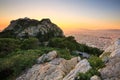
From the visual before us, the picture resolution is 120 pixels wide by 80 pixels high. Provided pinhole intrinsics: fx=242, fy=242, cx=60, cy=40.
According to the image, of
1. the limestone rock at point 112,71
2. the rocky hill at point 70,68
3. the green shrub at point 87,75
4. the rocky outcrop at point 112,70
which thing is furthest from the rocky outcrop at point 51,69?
the limestone rock at point 112,71

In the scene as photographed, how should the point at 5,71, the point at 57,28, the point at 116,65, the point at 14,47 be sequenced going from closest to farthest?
1. the point at 116,65
2. the point at 5,71
3. the point at 14,47
4. the point at 57,28

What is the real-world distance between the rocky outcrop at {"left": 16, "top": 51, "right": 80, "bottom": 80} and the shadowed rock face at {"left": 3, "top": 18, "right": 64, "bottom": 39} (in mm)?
44336

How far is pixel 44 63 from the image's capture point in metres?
36.2

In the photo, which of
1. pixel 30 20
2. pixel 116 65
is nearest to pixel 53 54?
pixel 116 65

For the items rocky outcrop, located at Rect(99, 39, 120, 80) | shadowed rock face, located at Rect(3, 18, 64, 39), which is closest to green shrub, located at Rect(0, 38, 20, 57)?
shadowed rock face, located at Rect(3, 18, 64, 39)

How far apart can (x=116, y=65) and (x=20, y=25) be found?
2801 inches

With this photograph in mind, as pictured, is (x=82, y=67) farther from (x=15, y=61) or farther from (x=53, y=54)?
(x=15, y=61)

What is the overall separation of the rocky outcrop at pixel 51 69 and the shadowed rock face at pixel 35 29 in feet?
145

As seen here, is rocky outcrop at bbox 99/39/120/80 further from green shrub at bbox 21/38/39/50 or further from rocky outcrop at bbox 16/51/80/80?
green shrub at bbox 21/38/39/50

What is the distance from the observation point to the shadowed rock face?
8221 cm

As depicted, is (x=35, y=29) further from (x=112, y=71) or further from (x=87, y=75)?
(x=112, y=71)

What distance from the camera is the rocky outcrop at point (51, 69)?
104 ft

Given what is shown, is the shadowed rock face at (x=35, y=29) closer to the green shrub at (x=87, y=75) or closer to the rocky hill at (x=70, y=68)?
the rocky hill at (x=70, y=68)

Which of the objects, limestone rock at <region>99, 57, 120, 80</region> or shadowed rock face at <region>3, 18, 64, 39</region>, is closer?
limestone rock at <region>99, 57, 120, 80</region>
